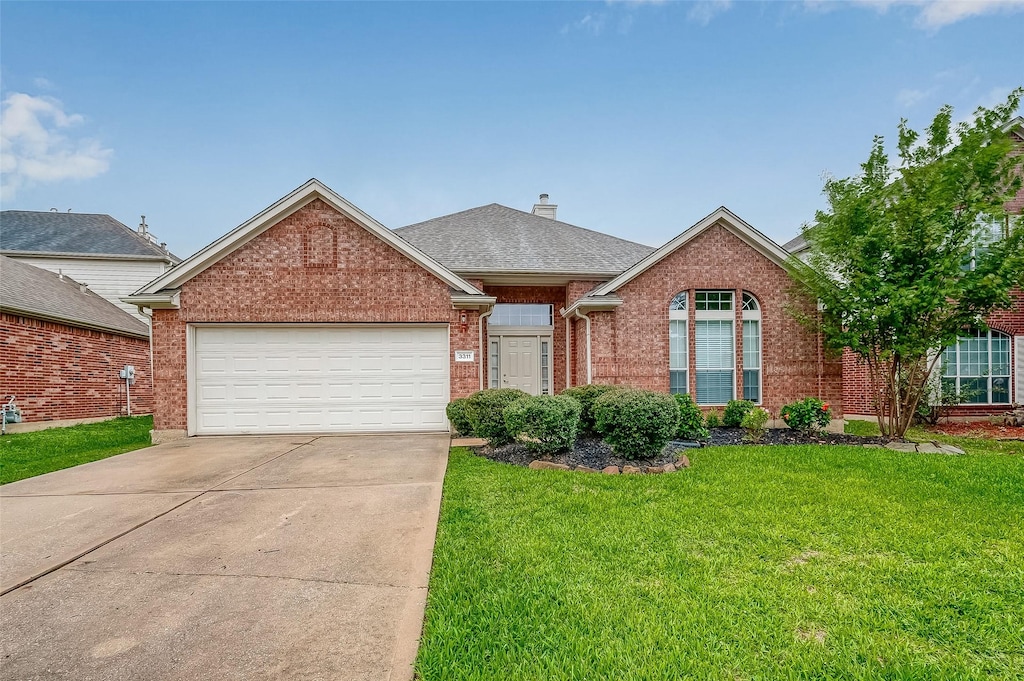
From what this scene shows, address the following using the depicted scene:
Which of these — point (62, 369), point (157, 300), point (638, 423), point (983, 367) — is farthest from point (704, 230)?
point (62, 369)

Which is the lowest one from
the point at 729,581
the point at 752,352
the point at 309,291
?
the point at 729,581

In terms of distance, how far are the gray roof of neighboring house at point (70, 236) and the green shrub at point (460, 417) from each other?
17.9 m

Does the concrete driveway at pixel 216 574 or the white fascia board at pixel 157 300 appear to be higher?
the white fascia board at pixel 157 300

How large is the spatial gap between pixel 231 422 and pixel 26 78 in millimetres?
13776

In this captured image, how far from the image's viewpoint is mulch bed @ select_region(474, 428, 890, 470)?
6727 millimetres

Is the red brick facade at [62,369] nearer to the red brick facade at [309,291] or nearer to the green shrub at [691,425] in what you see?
the red brick facade at [309,291]

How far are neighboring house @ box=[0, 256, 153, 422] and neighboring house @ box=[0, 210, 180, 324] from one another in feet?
9.46

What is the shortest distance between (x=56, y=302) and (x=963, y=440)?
23033 mm

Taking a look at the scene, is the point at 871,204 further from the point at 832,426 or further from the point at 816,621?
the point at 816,621

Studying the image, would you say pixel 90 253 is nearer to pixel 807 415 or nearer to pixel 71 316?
pixel 71 316

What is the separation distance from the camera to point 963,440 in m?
9.10

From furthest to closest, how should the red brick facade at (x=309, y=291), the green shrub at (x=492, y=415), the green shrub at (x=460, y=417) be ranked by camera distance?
the red brick facade at (x=309, y=291) → the green shrub at (x=460, y=417) → the green shrub at (x=492, y=415)

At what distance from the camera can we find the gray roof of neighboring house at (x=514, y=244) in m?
12.0

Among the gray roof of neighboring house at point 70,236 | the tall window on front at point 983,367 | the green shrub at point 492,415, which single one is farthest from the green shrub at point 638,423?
the gray roof of neighboring house at point 70,236
